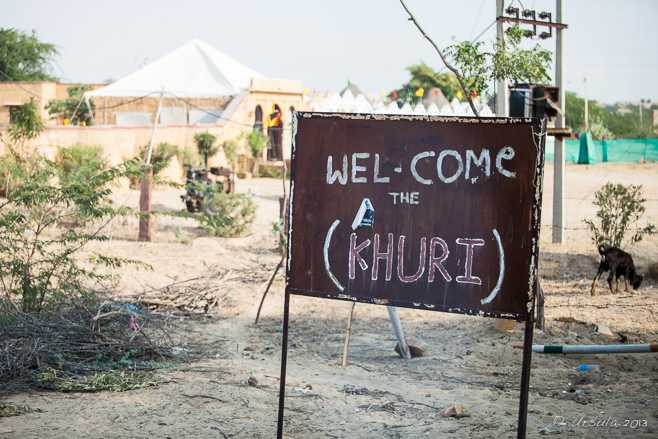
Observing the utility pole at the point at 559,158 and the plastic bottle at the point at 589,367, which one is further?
the utility pole at the point at 559,158

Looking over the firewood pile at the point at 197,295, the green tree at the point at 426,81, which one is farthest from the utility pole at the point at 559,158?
the green tree at the point at 426,81

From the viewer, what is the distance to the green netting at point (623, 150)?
2381 cm

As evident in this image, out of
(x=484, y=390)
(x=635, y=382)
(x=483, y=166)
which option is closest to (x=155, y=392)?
(x=484, y=390)

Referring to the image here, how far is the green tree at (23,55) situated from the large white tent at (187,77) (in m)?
24.5

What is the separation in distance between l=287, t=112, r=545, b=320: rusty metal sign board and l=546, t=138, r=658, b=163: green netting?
72.0 ft

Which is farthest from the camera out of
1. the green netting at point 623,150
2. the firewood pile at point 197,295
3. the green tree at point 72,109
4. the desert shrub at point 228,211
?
the green tree at point 72,109

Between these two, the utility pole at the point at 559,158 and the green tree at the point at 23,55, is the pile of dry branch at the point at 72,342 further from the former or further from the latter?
the green tree at the point at 23,55

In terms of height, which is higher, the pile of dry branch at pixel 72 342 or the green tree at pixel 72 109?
the green tree at pixel 72 109

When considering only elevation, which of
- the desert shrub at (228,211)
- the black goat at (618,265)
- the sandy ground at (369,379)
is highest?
the desert shrub at (228,211)

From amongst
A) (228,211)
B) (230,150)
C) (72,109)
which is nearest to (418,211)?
(228,211)

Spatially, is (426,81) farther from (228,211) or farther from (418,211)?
(418,211)

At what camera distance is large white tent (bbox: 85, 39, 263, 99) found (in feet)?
75.0

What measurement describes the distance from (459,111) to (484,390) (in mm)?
19750

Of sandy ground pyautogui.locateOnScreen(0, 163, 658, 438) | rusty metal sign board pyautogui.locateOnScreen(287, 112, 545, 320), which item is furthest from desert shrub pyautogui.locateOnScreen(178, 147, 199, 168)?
rusty metal sign board pyautogui.locateOnScreen(287, 112, 545, 320)
